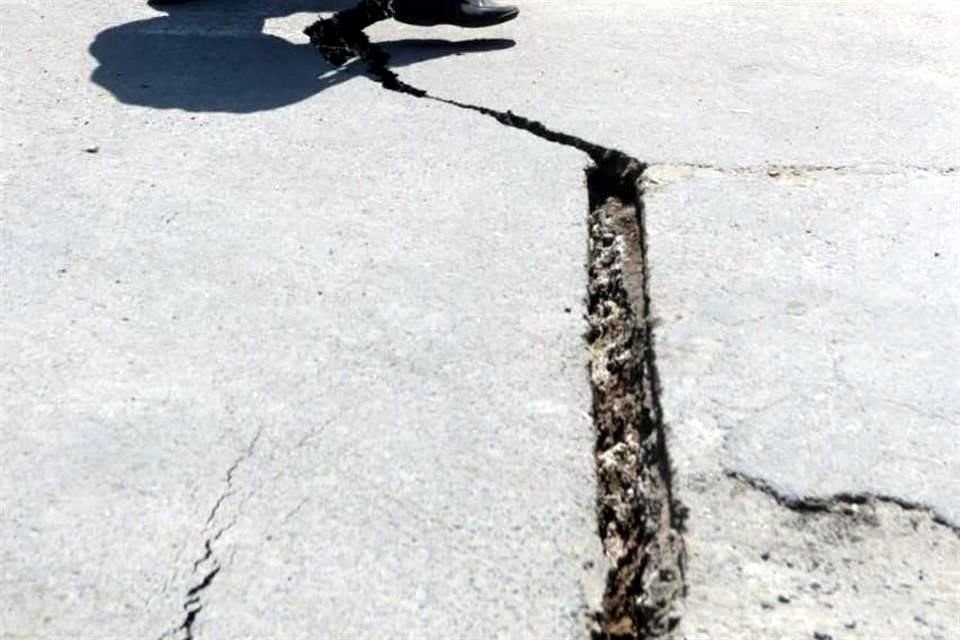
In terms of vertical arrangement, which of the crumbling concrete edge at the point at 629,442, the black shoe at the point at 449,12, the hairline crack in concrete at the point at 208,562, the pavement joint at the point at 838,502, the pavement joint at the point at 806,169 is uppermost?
the black shoe at the point at 449,12

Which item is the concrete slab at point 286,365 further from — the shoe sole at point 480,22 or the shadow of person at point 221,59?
the shoe sole at point 480,22

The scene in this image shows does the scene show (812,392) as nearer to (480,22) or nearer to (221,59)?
(480,22)

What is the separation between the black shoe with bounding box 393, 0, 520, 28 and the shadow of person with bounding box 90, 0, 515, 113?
9cm

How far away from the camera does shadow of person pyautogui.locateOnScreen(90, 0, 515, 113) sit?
13.2 feet

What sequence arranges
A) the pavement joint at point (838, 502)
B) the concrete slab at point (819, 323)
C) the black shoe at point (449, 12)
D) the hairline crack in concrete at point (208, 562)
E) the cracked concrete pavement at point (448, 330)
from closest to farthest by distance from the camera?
the hairline crack in concrete at point (208, 562)
the cracked concrete pavement at point (448, 330)
the pavement joint at point (838, 502)
the concrete slab at point (819, 323)
the black shoe at point (449, 12)

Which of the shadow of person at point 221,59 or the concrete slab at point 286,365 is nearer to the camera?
the concrete slab at point 286,365

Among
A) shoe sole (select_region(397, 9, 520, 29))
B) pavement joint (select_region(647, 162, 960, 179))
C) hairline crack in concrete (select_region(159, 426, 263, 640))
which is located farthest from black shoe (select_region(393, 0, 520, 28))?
hairline crack in concrete (select_region(159, 426, 263, 640))

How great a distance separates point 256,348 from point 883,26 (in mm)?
2693

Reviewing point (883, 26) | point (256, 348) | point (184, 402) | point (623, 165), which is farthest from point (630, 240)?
point (883, 26)

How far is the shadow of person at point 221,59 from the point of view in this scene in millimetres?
4016

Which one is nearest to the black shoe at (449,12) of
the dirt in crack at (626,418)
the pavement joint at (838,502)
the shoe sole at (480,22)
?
the shoe sole at (480,22)

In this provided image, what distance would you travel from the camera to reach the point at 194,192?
3.46m

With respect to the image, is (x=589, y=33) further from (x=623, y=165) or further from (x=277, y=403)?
(x=277, y=403)

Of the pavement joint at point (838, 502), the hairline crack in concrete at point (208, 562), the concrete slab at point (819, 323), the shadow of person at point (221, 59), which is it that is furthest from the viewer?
the shadow of person at point (221, 59)
